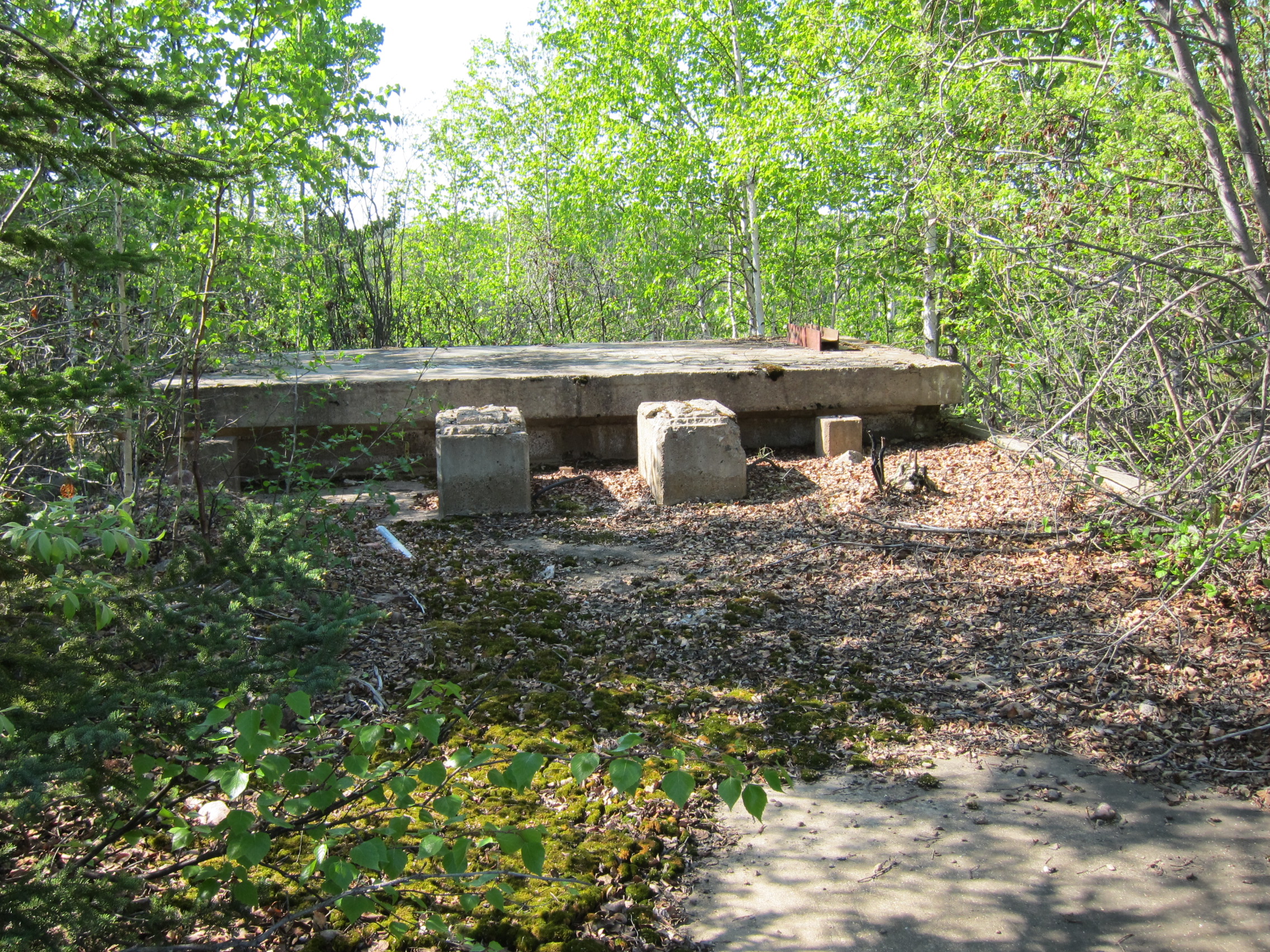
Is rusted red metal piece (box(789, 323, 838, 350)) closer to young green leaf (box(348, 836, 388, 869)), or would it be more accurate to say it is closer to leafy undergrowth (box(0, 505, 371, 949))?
leafy undergrowth (box(0, 505, 371, 949))

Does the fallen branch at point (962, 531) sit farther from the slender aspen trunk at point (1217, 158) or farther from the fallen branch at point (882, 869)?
the fallen branch at point (882, 869)

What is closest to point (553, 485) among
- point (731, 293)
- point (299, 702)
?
point (299, 702)

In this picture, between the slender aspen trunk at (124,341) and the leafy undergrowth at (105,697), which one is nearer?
the leafy undergrowth at (105,697)

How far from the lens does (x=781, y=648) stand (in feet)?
12.4

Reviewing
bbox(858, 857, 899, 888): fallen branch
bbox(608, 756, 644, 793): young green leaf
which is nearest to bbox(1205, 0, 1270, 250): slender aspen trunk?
bbox(858, 857, 899, 888): fallen branch

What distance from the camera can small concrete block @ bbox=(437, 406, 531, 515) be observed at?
552cm

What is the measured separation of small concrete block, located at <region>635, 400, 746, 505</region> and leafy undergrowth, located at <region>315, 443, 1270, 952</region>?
0.68 feet

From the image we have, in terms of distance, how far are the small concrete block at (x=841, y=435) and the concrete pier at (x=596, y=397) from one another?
1.11ft

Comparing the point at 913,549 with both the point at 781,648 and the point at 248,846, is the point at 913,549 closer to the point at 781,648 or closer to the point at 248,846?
the point at 781,648

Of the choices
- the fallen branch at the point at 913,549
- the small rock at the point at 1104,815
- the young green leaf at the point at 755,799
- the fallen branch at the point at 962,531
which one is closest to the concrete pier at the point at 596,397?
the fallen branch at the point at 962,531

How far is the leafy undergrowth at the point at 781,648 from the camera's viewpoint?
274 cm

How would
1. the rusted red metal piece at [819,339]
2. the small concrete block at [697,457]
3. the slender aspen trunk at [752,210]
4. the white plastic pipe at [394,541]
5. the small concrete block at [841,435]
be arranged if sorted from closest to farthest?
1. the white plastic pipe at [394,541]
2. the small concrete block at [697,457]
3. the small concrete block at [841,435]
4. the rusted red metal piece at [819,339]
5. the slender aspen trunk at [752,210]

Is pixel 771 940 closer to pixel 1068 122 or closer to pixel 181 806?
pixel 181 806

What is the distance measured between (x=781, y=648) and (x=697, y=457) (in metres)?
2.12
